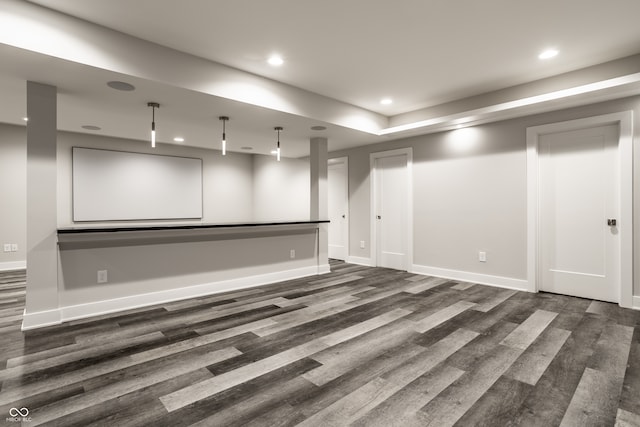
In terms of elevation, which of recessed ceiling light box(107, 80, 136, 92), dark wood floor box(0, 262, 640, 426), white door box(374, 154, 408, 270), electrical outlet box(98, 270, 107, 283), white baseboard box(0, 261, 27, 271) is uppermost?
recessed ceiling light box(107, 80, 136, 92)

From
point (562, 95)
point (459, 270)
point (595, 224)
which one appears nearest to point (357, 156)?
point (459, 270)

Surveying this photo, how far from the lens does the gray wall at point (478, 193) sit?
4.30m

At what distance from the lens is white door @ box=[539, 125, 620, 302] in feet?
12.3

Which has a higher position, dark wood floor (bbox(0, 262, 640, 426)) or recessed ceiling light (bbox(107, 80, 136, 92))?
recessed ceiling light (bbox(107, 80, 136, 92))

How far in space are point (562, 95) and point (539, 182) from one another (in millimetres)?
1109

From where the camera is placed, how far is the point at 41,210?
304 centimetres

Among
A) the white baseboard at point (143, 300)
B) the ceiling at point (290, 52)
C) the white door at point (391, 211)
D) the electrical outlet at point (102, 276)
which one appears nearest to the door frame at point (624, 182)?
the ceiling at point (290, 52)

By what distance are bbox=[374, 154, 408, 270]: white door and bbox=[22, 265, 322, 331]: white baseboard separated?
5.57 feet

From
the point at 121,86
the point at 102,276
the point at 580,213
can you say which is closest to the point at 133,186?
the point at 102,276

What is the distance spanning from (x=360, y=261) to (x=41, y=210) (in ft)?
15.9

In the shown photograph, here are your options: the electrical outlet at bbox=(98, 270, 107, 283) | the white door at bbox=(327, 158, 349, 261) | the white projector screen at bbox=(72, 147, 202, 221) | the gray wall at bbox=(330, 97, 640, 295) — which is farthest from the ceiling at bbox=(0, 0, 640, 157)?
the white door at bbox=(327, 158, 349, 261)

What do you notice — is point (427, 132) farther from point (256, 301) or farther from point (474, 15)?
point (256, 301)

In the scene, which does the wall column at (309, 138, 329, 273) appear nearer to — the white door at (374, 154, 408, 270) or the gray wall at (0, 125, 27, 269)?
the white door at (374, 154, 408, 270)

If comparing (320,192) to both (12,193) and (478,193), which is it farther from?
(12,193)
